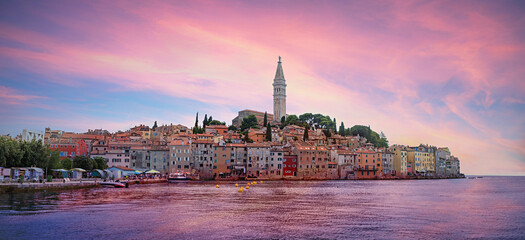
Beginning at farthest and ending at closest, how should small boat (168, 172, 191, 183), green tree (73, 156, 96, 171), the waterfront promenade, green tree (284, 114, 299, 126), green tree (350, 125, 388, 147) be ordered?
green tree (284, 114, 299, 126) < green tree (350, 125, 388, 147) < small boat (168, 172, 191, 183) < green tree (73, 156, 96, 171) < the waterfront promenade

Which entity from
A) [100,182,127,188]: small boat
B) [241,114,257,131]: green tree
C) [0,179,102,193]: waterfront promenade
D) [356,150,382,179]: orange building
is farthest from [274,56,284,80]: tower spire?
[0,179,102,193]: waterfront promenade

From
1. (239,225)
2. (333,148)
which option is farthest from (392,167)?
(239,225)

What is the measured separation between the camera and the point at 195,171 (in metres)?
101

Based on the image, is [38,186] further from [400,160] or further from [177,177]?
[400,160]

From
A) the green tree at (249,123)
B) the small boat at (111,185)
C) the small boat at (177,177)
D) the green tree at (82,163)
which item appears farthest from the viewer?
the green tree at (249,123)

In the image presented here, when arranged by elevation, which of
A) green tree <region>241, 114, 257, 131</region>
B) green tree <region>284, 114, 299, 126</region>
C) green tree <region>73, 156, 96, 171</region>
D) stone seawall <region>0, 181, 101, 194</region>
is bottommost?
stone seawall <region>0, 181, 101, 194</region>

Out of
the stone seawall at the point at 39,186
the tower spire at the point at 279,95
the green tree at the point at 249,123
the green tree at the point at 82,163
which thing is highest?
the tower spire at the point at 279,95

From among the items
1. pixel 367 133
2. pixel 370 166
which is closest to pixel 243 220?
pixel 370 166

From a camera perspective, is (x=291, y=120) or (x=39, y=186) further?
(x=291, y=120)

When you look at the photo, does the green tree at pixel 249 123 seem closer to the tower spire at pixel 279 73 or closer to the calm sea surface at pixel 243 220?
the tower spire at pixel 279 73

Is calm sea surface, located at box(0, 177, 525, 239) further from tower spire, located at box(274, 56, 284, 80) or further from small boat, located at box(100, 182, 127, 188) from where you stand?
tower spire, located at box(274, 56, 284, 80)

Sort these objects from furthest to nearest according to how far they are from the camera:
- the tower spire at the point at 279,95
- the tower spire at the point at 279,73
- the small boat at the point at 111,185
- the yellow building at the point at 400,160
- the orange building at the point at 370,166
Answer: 1. the tower spire at the point at 279,73
2. the tower spire at the point at 279,95
3. the yellow building at the point at 400,160
4. the orange building at the point at 370,166
5. the small boat at the point at 111,185

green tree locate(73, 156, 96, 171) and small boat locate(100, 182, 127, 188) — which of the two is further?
green tree locate(73, 156, 96, 171)

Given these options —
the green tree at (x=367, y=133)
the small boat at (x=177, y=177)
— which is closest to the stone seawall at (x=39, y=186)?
the small boat at (x=177, y=177)
